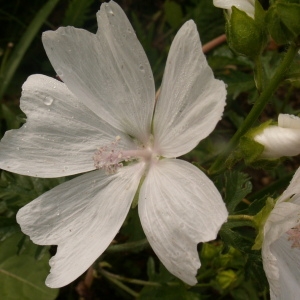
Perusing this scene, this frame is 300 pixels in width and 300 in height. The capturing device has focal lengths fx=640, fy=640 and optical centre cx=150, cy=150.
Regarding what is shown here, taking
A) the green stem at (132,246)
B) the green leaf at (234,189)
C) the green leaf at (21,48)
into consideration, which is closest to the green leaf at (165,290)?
the green stem at (132,246)

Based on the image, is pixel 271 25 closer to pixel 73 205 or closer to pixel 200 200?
pixel 200 200

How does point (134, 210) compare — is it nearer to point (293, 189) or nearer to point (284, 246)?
point (284, 246)

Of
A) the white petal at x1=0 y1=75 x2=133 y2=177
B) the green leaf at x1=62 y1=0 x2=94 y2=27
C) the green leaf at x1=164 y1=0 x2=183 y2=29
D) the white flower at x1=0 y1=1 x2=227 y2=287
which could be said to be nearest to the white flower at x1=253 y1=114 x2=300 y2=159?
the white flower at x1=0 y1=1 x2=227 y2=287

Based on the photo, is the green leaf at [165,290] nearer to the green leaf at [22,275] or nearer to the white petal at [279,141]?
the green leaf at [22,275]

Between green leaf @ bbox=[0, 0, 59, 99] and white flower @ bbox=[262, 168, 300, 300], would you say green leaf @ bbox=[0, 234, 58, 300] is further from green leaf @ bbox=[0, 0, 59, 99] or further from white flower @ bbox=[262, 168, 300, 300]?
white flower @ bbox=[262, 168, 300, 300]

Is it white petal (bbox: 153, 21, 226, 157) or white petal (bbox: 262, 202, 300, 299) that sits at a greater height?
white petal (bbox: 153, 21, 226, 157)

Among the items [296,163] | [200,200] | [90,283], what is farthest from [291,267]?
[296,163]

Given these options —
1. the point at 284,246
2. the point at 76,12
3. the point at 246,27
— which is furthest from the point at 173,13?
the point at 284,246
